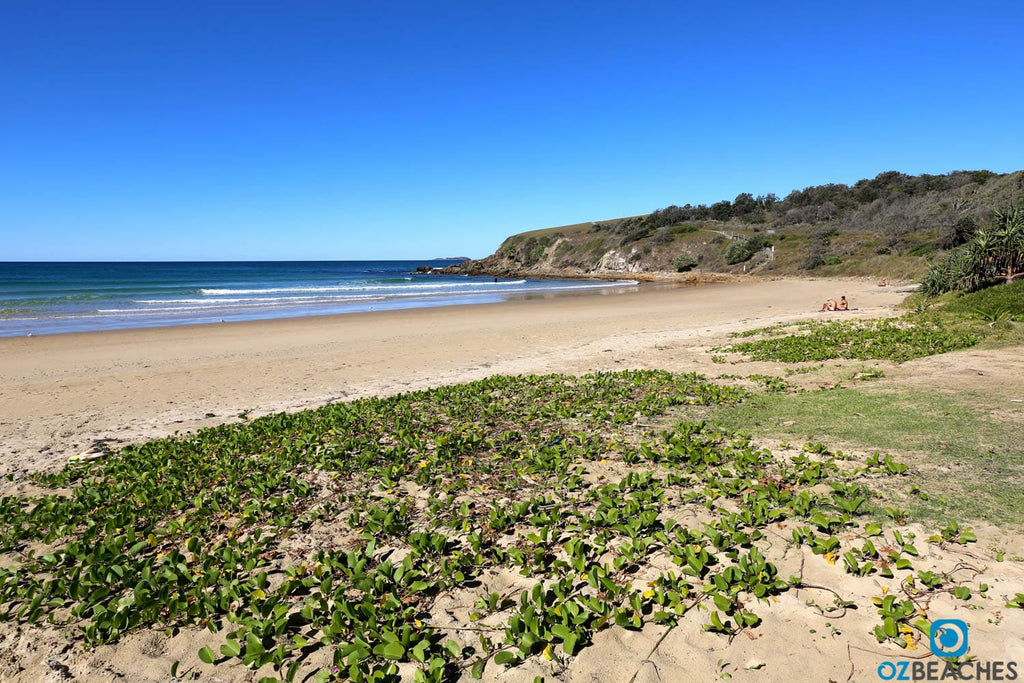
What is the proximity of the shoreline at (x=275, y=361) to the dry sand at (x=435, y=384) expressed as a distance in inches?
2.6

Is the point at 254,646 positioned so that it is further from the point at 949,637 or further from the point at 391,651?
the point at 949,637

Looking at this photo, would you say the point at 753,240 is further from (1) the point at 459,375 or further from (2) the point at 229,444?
(2) the point at 229,444

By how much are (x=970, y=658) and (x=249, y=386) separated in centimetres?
1240

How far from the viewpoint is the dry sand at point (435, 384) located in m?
3.02

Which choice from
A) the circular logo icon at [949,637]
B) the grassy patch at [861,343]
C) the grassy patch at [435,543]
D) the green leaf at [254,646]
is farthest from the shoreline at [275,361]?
the circular logo icon at [949,637]

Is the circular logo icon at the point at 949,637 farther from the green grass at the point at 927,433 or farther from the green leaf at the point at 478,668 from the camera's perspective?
the green leaf at the point at 478,668

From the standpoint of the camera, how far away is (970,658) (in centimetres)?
280

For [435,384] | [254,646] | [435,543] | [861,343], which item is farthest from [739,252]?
[254,646]

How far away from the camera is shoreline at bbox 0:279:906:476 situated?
9.21 metres

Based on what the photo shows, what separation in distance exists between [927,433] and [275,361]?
14.7 meters

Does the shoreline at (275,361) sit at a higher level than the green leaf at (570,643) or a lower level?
higher

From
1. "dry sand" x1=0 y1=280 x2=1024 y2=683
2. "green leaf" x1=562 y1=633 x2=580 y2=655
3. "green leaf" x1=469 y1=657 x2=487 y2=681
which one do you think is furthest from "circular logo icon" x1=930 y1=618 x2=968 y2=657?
"green leaf" x1=469 y1=657 x2=487 y2=681

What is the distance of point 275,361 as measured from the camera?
15.0 m

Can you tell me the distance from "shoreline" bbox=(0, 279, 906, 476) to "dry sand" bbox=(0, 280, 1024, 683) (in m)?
0.07
